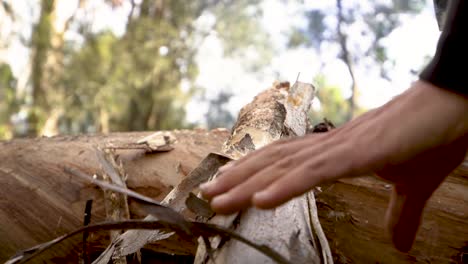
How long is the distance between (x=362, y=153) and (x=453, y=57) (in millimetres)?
153

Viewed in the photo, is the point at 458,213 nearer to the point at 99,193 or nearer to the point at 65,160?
the point at 99,193

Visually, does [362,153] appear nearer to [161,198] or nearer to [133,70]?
[161,198]

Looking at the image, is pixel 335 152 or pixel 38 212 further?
pixel 38 212

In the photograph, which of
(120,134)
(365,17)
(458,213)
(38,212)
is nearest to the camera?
(458,213)

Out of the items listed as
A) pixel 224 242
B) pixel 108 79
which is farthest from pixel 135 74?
pixel 224 242

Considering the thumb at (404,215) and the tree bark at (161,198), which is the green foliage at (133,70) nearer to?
the tree bark at (161,198)

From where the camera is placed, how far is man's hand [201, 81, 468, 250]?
24.9 inches

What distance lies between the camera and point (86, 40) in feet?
33.8

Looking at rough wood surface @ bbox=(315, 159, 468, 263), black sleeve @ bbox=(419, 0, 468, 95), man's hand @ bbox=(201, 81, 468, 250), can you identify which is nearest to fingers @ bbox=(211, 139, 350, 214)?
man's hand @ bbox=(201, 81, 468, 250)

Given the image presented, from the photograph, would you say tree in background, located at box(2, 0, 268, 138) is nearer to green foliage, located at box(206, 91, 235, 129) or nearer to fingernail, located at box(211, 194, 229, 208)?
green foliage, located at box(206, 91, 235, 129)

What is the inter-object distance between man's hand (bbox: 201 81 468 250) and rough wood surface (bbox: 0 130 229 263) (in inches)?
27.8

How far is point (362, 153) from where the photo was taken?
2.12ft

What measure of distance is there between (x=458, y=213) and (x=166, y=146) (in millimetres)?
864

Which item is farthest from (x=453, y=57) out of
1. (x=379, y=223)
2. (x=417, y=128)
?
(x=379, y=223)
